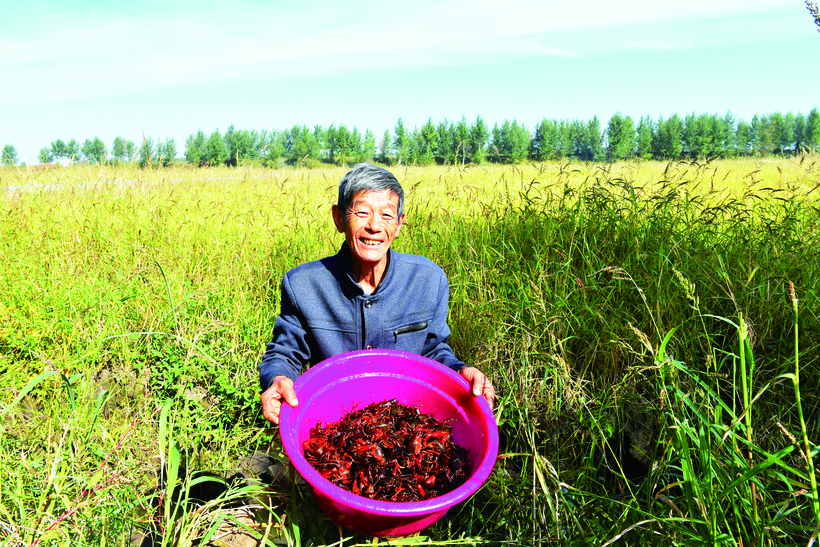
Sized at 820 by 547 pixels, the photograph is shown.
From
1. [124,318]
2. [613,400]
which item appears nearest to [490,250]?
[613,400]

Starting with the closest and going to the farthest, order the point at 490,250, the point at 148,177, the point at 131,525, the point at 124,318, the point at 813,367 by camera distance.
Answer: the point at 131,525
the point at 813,367
the point at 124,318
the point at 490,250
the point at 148,177

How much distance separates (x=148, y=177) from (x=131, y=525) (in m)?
5.03

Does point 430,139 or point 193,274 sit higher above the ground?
point 430,139

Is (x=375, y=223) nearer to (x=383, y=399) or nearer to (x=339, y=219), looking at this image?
(x=339, y=219)

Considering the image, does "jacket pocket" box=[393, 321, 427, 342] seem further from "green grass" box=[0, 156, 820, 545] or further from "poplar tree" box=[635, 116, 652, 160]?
"poplar tree" box=[635, 116, 652, 160]

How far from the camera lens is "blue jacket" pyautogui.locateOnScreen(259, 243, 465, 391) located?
2020 millimetres

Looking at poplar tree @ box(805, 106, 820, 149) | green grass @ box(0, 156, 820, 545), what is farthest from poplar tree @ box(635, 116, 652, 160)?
green grass @ box(0, 156, 820, 545)

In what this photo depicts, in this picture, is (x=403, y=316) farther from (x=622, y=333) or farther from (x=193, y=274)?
(x=193, y=274)

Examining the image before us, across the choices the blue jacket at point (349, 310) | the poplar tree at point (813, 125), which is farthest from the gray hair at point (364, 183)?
the poplar tree at point (813, 125)

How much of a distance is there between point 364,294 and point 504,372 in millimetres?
684

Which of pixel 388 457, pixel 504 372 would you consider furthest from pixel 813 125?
pixel 388 457

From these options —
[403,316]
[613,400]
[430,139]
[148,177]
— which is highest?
[430,139]

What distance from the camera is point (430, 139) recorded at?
1972 inches

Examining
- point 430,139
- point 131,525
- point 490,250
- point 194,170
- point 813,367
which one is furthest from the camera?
point 430,139
